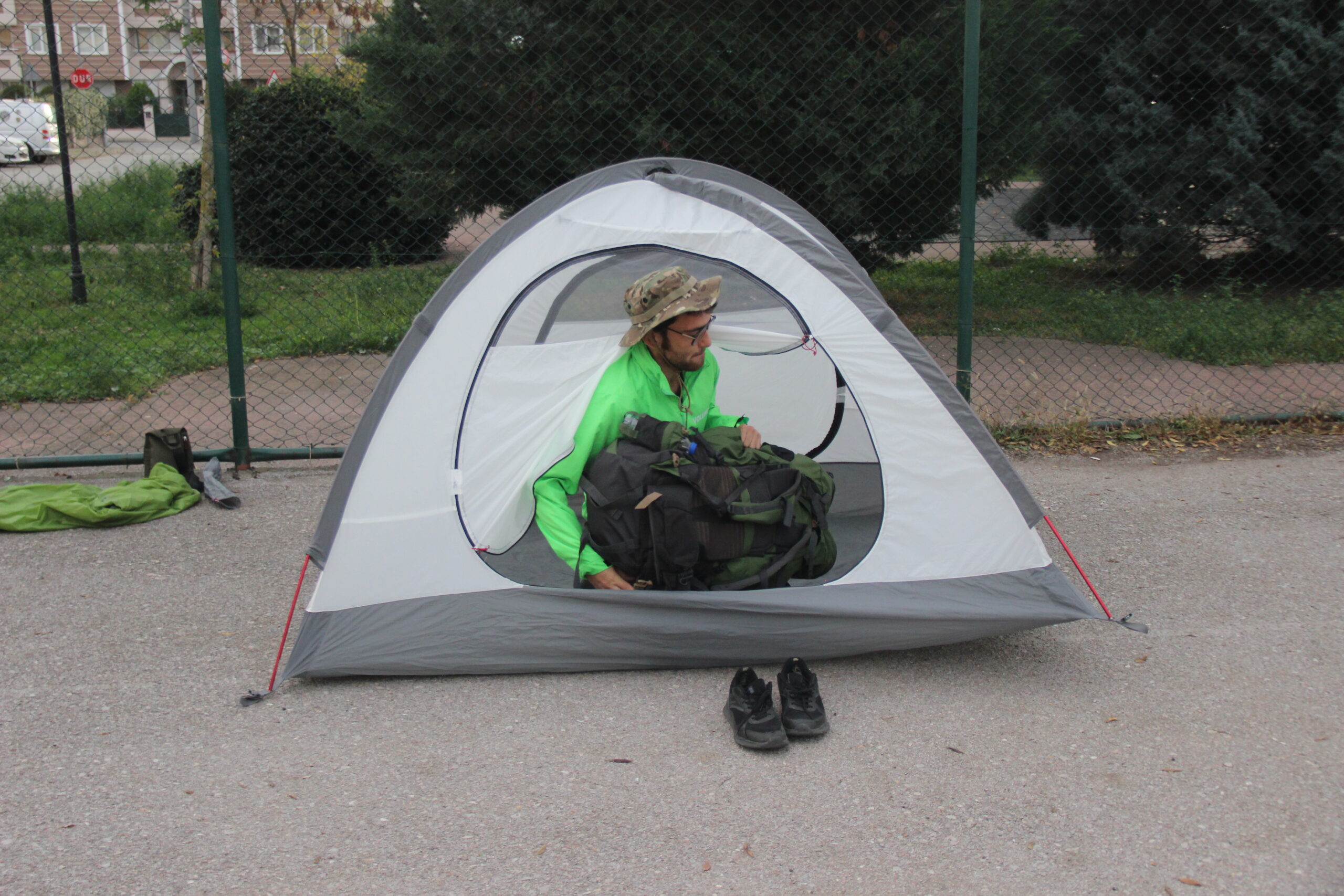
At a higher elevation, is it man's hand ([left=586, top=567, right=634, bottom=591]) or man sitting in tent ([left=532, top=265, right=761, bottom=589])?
man sitting in tent ([left=532, top=265, right=761, bottom=589])

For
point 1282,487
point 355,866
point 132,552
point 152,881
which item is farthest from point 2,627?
point 1282,487

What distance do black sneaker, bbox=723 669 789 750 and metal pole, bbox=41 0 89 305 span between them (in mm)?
5714

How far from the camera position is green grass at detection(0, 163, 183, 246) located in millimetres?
8570

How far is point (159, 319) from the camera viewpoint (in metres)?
7.39

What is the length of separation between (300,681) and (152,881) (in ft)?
2.95

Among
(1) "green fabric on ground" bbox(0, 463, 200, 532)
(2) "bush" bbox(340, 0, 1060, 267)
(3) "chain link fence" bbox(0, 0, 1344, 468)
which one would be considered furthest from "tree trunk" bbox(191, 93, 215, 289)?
(1) "green fabric on ground" bbox(0, 463, 200, 532)

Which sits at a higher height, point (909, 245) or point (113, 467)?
point (909, 245)

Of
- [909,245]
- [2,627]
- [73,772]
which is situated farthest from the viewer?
[909,245]

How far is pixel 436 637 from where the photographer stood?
315 centimetres

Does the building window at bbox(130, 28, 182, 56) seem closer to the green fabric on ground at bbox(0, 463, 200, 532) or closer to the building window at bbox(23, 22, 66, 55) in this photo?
the building window at bbox(23, 22, 66, 55)

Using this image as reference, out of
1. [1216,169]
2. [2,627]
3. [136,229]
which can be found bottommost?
[2,627]

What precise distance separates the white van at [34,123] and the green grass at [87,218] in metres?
0.40

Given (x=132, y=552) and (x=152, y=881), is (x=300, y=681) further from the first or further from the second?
(x=132, y=552)

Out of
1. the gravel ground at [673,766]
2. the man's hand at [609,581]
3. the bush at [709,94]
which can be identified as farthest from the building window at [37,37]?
the man's hand at [609,581]
